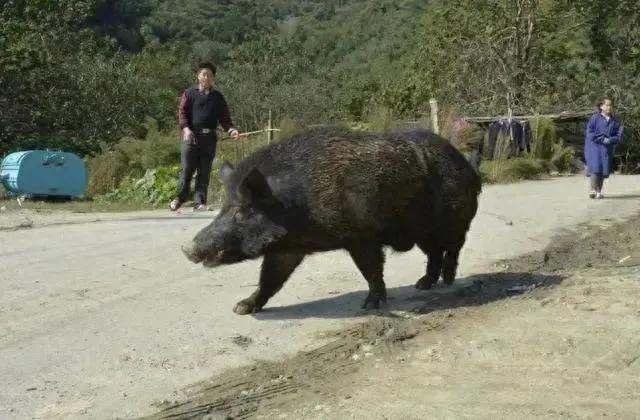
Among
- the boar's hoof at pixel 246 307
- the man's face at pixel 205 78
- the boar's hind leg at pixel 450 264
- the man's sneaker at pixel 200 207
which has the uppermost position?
the man's face at pixel 205 78

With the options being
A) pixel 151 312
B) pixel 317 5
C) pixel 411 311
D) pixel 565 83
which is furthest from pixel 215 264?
pixel 317 5

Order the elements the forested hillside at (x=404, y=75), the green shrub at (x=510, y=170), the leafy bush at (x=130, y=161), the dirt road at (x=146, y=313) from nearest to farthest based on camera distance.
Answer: the dirt road at (x=146, y=313), the green shrub at (x=510, y=170), the leafy bush at (x=130, y=161), the forested hillside at (x=404, y=75)

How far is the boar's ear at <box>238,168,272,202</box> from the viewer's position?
557 centimetres

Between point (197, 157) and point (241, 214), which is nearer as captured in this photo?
point (241, 214)

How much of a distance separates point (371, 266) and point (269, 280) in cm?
74

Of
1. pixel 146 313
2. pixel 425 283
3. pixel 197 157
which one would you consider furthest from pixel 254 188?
pixel 197 157

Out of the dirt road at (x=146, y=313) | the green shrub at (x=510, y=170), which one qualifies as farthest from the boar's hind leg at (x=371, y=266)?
the green shrub at (x=510, y=170)

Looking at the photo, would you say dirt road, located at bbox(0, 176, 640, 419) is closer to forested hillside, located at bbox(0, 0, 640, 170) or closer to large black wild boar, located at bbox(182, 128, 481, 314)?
large black wild boar, located at bbox(182, 128, 481, 314)

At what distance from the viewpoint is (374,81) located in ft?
136

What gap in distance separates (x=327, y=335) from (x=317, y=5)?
409ft

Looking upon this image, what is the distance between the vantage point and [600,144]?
14008 mm

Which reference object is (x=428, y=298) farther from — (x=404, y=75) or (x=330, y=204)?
(x=404, y=75)

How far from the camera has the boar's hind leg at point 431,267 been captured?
6.62 meters

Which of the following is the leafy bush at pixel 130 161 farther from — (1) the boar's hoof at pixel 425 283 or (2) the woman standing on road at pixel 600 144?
(1) the boar's hoof at pixel 425 283
